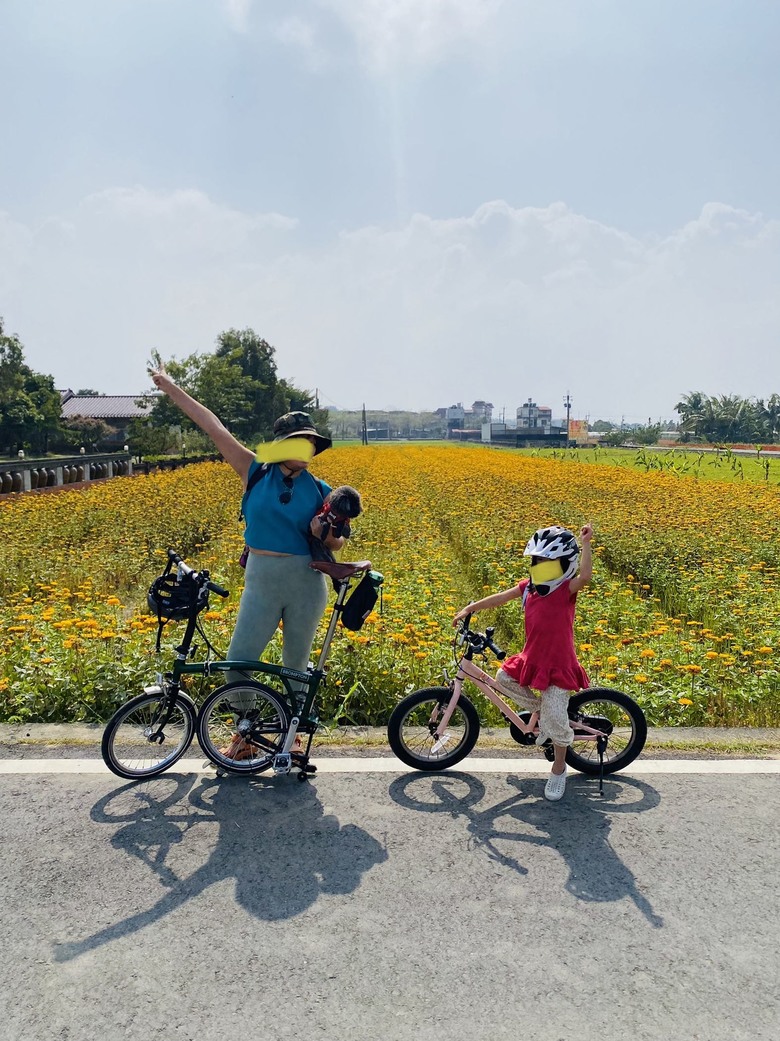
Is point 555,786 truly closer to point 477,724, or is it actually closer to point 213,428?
point 477,724

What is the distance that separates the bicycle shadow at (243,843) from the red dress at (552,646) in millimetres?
1019

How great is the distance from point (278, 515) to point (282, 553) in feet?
0.57

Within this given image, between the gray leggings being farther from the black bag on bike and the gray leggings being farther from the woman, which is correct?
the black bag on bike

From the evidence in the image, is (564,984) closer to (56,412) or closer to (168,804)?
(168,804)

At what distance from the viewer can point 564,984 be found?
211 cm

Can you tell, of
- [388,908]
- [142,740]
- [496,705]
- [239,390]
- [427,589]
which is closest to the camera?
[388,908]

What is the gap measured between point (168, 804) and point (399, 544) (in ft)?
20.9

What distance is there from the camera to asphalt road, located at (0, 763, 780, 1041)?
2.00 meters

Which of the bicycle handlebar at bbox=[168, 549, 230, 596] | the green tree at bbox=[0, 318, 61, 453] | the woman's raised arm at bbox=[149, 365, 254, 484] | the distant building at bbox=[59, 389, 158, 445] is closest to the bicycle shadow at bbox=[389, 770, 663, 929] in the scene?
the bicycle handlebar at bbox=[168, 549, 230, 596]

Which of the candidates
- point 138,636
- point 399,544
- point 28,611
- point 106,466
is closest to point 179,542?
point 399,544

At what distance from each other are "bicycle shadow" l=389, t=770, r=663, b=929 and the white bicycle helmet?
92cm

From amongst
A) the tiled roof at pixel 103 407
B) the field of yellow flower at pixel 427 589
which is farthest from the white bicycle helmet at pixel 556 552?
the tiled roof at pixel 103 407

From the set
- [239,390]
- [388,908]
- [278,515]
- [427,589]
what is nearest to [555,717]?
[388,908]

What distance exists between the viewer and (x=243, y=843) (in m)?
2.83
